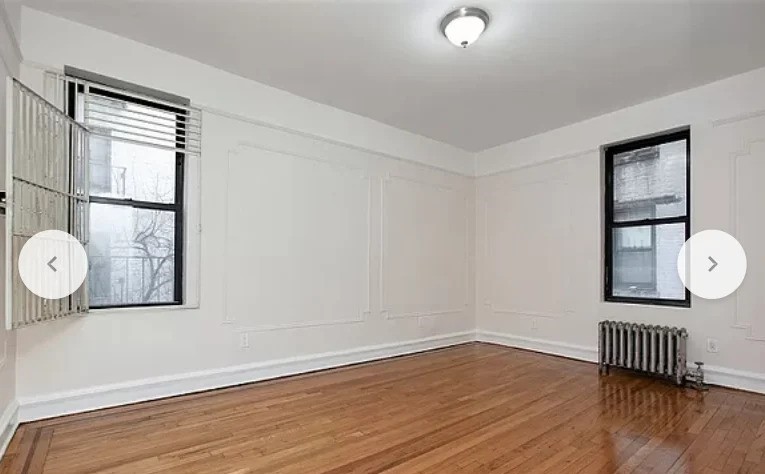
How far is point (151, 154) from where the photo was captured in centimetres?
373

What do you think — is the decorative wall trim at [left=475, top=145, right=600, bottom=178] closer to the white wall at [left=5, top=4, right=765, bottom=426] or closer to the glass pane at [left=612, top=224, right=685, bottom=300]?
the white wall at [left=5, top=4, right=765, bottom=426]

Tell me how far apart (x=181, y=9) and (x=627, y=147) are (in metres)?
4.88

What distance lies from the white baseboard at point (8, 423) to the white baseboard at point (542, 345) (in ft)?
17.7

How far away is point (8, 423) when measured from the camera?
8.82 feet

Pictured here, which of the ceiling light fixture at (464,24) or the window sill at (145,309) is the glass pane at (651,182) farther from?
the window sill at (145,309)

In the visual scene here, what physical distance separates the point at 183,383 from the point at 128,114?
2.38 metres

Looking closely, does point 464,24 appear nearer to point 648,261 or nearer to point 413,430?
point 413,430

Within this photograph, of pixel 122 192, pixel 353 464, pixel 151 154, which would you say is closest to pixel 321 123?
pixel 151 154

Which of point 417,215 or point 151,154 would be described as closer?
point 151,154

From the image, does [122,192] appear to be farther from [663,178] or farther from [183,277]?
[663,178]

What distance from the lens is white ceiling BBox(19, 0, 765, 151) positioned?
306 centimetres

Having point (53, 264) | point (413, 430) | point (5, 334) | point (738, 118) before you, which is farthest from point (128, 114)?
point (738, 118)

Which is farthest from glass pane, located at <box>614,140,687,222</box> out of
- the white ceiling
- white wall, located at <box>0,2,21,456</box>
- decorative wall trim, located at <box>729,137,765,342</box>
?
white wall, located at <box>0,2,21,456</box>

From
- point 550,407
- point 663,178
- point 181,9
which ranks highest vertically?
point 181,9
